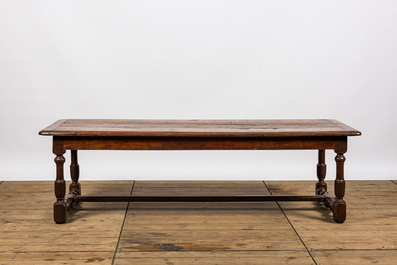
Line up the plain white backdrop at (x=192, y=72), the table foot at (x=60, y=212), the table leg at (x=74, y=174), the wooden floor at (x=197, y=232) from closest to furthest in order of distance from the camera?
1. the wooden floor at (x=197, y=232)
2. the table foot at (x=60, y=212)
3. the table leg at (x=74, y=174)
4. the plain white backdrop at (x=192, y=72)

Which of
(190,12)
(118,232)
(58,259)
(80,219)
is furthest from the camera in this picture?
(190,12)

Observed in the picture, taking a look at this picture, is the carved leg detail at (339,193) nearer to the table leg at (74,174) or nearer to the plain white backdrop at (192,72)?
the plain white backdrop at (192,72)

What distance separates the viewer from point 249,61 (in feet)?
16.9

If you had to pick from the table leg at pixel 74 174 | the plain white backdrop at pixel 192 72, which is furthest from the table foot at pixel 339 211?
the table leg at pixel 74 174

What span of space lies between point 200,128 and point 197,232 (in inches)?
32.1

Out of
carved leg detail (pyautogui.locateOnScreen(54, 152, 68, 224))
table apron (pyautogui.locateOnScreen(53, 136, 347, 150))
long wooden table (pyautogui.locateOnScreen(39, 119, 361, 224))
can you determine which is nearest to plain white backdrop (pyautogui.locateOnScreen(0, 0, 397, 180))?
long wooden table (pyautogui.locateOnScreen(39, 119, 361, 224))

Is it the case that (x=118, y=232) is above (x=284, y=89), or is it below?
below

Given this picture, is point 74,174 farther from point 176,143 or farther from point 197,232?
point 197,232

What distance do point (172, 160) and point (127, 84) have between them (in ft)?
3.23

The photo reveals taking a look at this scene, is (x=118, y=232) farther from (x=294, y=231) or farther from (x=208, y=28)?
(x=208, y=28)

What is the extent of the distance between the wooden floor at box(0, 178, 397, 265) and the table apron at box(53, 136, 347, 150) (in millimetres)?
623

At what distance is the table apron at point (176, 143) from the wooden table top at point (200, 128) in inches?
2.4

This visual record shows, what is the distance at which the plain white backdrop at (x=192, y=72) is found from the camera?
503cm

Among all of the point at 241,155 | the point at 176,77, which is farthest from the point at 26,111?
the point at 241,155
